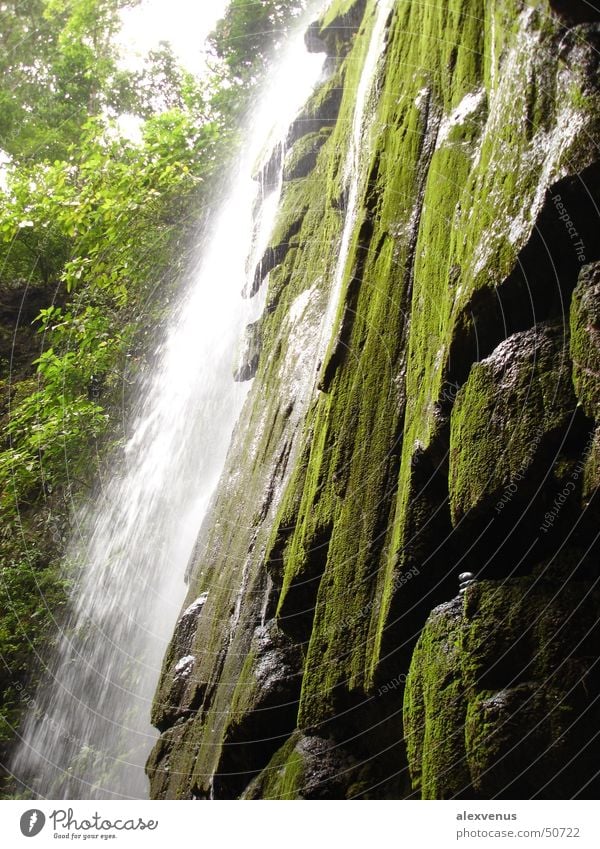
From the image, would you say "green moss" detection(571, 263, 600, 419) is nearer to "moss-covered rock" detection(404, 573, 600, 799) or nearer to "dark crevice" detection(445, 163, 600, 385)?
"dark crevice" detection(445, 163, 600, 385)

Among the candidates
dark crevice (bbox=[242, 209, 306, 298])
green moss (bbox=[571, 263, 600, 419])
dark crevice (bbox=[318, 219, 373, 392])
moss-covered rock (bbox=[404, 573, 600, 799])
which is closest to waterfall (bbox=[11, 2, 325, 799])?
dark crevice (bbox=[242, 209, 306, 298])

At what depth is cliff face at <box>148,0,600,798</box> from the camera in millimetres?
2141

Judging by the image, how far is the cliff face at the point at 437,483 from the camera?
2141 mm

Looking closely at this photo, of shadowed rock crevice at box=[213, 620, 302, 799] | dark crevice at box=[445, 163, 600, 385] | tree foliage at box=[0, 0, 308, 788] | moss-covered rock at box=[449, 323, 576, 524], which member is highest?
tree foliage at box=[0, 0, 308, 788]

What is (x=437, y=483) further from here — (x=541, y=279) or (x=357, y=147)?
(x=357, y=147)

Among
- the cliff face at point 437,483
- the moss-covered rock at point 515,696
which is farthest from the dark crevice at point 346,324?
the moss-covered rock at point 515,696

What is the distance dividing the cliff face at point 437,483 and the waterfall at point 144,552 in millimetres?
2980

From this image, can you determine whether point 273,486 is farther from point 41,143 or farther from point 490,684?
point 41,143

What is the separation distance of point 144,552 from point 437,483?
5673 mm

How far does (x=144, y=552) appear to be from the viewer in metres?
7.67

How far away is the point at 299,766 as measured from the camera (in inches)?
118

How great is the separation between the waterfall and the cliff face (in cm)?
298
